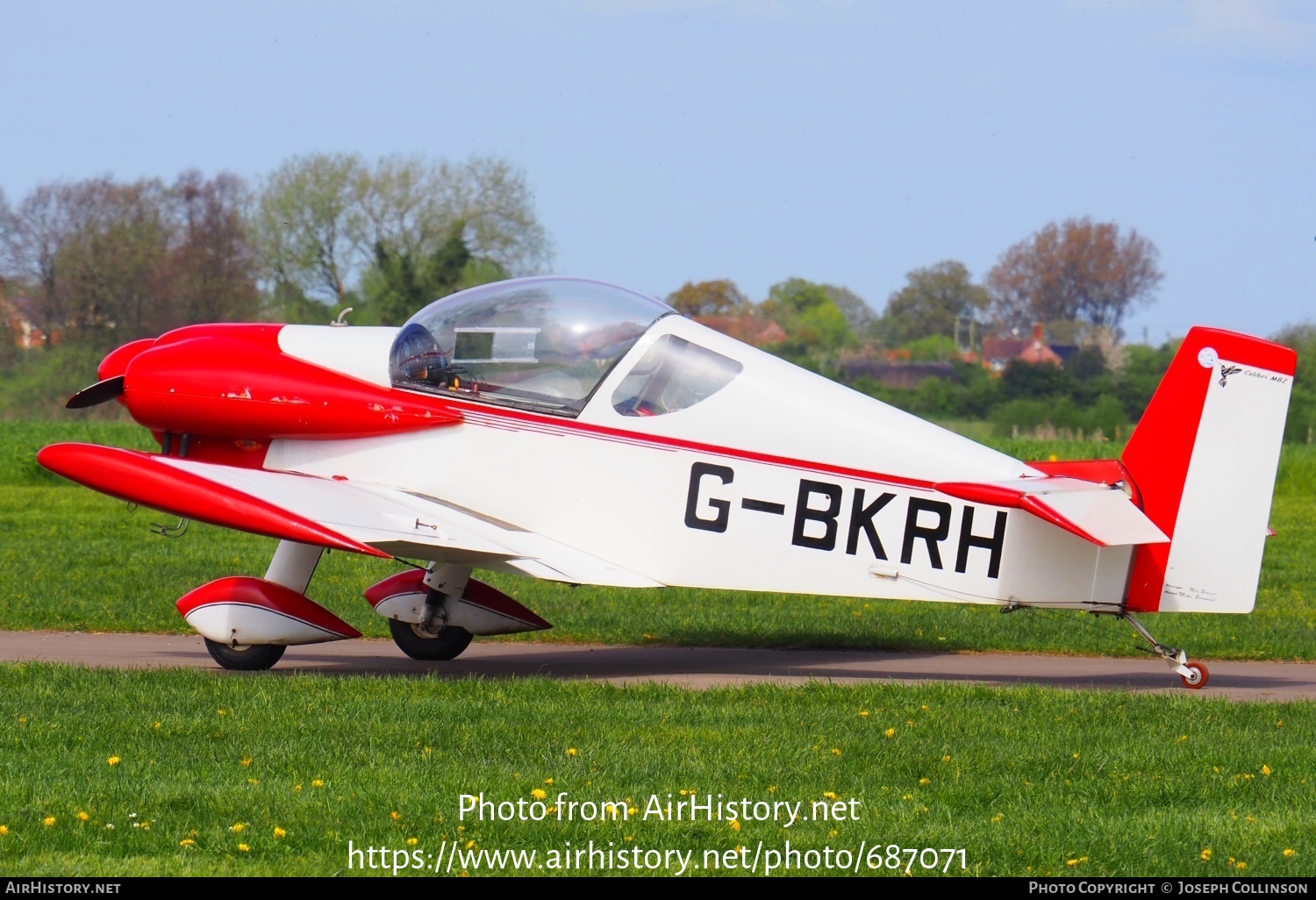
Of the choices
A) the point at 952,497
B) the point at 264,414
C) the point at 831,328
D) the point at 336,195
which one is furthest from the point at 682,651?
the point at 831,328

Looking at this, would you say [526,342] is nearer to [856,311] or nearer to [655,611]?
[655,611]

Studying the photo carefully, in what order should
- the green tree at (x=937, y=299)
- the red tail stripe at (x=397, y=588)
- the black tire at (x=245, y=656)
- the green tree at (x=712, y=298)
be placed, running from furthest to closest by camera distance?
the green tree at (x=937, y=299)
the green tree at (x=712, y=298)
the red tail stripe at (x=397, y=588)
the black tire at (x=245, y=656)

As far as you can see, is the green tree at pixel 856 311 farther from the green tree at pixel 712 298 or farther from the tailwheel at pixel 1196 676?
the tailwheel at pixel 1196 676

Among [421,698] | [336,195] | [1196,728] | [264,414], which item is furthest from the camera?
[336,195]

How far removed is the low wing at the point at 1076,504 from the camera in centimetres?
760

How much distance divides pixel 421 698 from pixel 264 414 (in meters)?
2.31

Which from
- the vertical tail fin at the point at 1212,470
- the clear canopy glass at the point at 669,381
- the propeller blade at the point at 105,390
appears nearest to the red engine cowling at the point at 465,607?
the clear canopy glass at the point at 669,381

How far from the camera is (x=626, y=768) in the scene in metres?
6.10

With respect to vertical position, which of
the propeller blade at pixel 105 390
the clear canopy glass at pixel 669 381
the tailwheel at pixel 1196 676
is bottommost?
the tailwheel at pixel 1196 676

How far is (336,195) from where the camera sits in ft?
139

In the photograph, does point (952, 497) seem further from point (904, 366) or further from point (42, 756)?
point (904, 366)

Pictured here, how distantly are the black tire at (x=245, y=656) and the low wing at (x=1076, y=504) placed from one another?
4440mm

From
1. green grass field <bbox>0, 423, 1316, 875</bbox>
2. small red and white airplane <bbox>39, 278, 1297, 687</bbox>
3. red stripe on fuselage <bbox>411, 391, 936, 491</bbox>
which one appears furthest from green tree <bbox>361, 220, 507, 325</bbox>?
green grass field <bbox>0, 423, 1316, 875</bbox>

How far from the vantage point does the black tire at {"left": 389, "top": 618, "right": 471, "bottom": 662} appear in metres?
9.62
